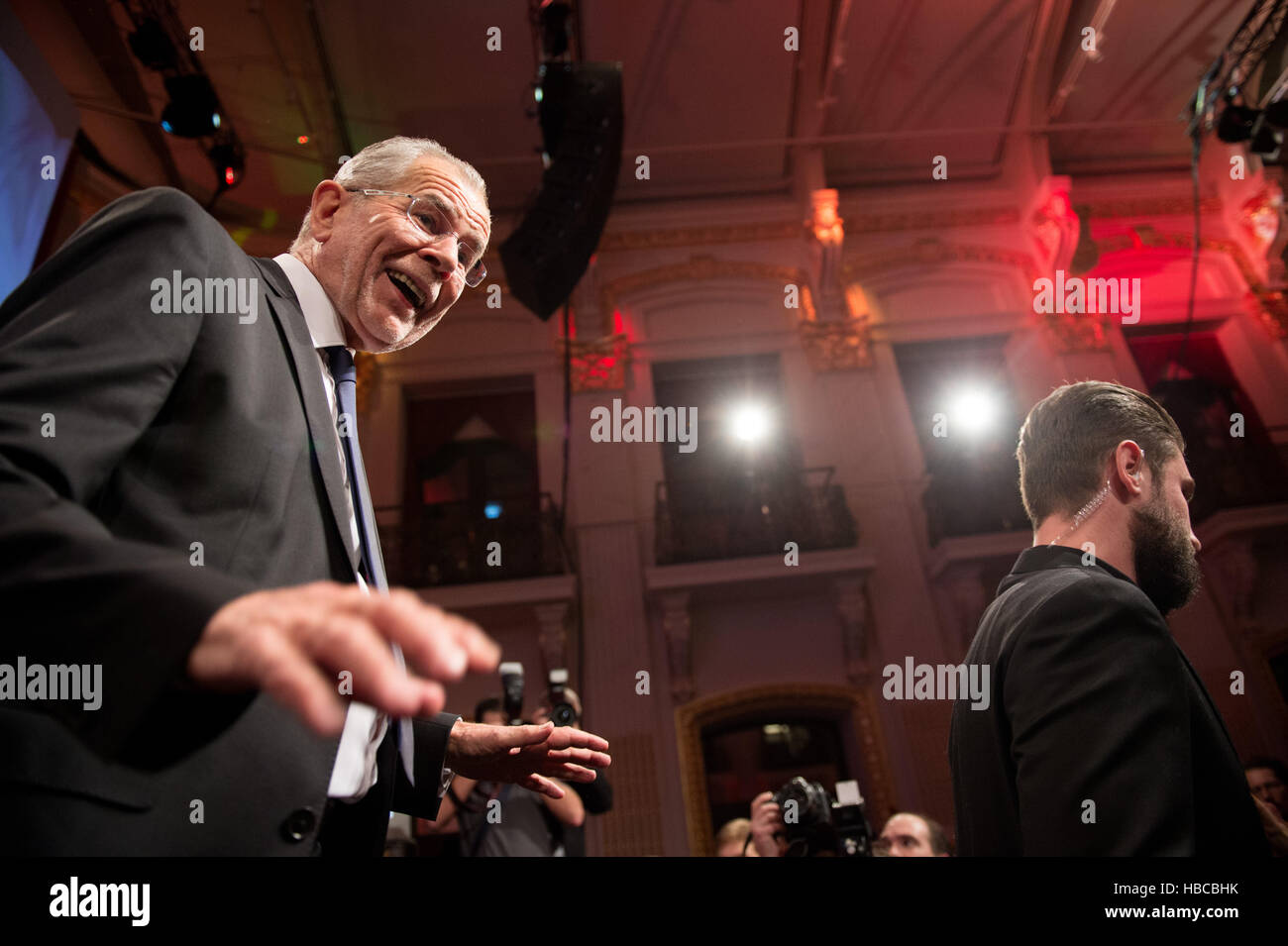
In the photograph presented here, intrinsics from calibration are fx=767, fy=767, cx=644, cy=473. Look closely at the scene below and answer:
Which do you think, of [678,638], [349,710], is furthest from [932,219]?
[349,710]

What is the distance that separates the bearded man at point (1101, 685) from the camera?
1.09 m

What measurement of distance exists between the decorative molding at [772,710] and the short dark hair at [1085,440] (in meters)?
5.79

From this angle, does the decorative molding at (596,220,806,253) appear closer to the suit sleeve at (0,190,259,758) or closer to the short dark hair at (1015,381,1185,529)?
the short dark hair at (1015,381,1185,529)

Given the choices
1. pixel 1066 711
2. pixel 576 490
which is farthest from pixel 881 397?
pixel 1066 711

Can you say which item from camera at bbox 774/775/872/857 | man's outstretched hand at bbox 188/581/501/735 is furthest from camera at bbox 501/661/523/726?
man's outstretched hand at bbox 188/581/501/735

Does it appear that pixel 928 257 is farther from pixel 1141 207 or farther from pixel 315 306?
pixel 315 306

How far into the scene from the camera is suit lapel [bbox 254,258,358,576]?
104 centimetres

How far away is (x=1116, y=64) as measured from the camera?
846 cm

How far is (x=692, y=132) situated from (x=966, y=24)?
3032 mm

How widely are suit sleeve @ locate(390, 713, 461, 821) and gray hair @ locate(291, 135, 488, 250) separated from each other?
959 millimetres

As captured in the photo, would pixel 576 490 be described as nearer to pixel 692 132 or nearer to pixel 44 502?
pixel 692 132

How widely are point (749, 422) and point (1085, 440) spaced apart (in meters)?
7.05

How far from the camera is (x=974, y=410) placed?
8.75 metres

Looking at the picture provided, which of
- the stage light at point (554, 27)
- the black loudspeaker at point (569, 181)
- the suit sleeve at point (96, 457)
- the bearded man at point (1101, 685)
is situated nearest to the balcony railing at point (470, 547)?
the black loudspeaker at point (569, 181)
